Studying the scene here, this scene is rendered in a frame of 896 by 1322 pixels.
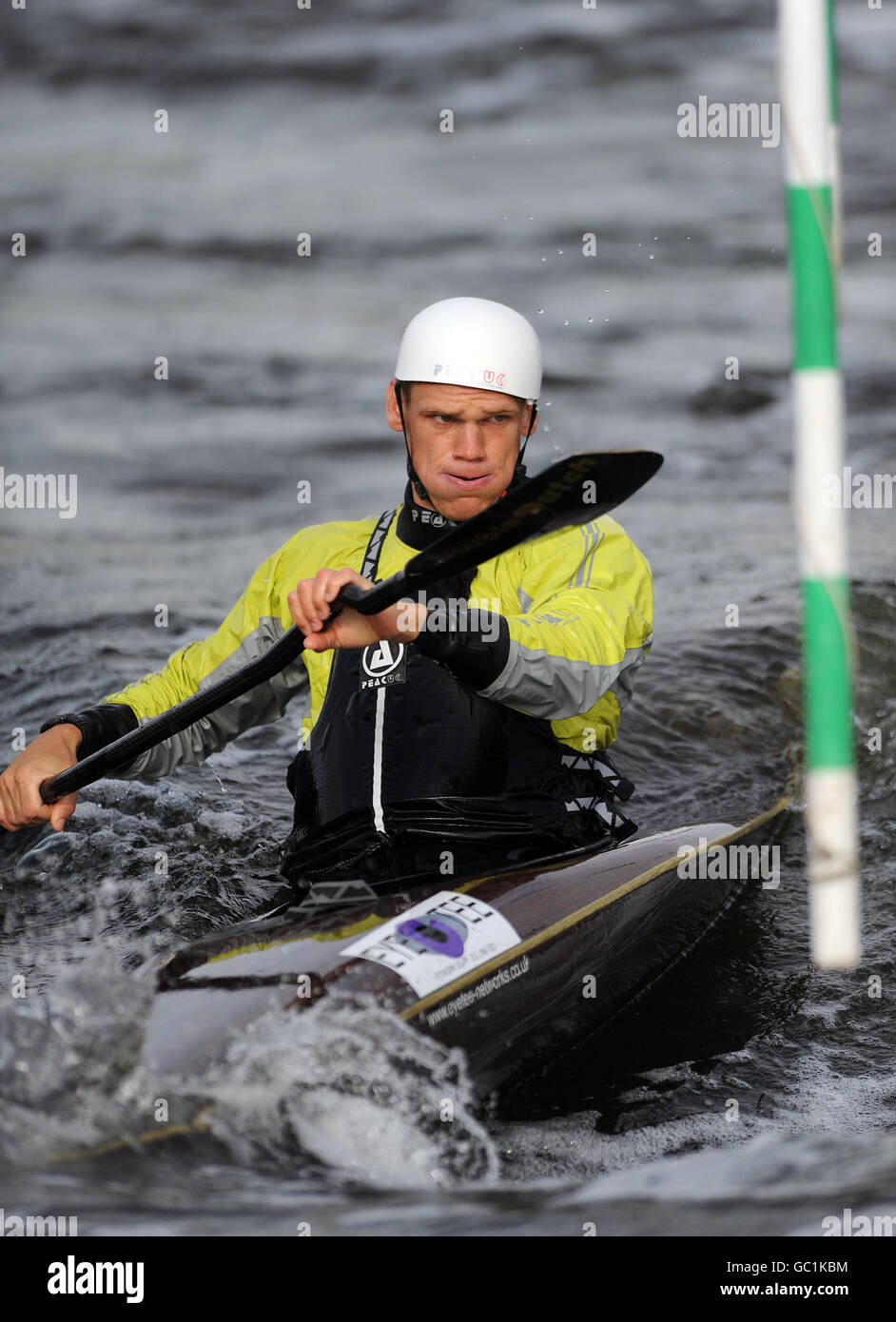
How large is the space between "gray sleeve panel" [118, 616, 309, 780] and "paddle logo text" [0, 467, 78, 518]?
688cm

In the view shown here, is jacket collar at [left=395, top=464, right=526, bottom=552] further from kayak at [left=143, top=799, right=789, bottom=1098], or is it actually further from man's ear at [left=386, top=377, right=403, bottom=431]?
kayak at [left=143, top=799, right=789, bottom=1098]

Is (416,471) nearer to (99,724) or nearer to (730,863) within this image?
(99,724)

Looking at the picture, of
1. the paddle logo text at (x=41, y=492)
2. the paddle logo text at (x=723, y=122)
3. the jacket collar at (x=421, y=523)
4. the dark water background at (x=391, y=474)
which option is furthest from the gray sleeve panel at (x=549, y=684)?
the paddle logo text at (x=723, y=122)

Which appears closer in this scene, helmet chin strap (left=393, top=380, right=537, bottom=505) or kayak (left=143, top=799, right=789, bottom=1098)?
kayak (left=143, top=799, right=789, bottom=1098)

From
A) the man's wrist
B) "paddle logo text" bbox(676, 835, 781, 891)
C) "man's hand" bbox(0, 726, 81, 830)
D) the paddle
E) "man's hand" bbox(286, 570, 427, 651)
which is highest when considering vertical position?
the paddle

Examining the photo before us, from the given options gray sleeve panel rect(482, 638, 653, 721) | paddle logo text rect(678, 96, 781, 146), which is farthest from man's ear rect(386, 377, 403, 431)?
paddle logo text rect(678, 96, 781, 146)

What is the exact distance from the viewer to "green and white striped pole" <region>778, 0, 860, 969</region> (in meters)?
2.33

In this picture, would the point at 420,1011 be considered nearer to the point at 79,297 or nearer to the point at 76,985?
the point at 76,985

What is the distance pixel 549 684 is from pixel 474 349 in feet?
2.96

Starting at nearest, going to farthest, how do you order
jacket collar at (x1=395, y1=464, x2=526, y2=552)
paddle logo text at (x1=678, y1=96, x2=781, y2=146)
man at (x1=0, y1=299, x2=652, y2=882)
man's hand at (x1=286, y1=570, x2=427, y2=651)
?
man's hand at (x1=286, y1=570, x2=427, y2=651), man at (x1=0, y1=299, x2=652, y2=882), jacket collar at (x1=395, y1=464, x2=526, y2=552), paddle logo text at (x1=678, y1=96, x2=781, y2=146)

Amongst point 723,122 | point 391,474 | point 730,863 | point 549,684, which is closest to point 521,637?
point 549,684

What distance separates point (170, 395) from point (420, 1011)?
36.2 feet

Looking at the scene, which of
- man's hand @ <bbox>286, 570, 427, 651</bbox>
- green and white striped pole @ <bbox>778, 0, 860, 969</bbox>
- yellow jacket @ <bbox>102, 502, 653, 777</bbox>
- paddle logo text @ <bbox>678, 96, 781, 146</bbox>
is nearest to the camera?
green and white striped pole @ <bbox>778, 0, 860, 969</bbox>

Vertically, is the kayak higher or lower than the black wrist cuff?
lower
